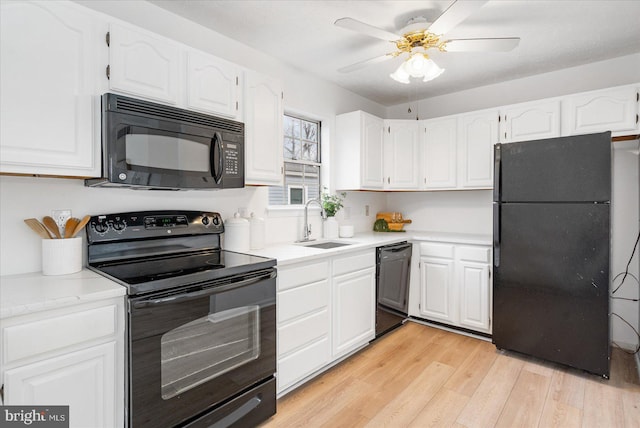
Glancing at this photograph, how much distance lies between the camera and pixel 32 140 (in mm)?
1392

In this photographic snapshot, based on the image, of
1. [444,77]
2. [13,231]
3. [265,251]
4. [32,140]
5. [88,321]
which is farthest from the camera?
[444,77]

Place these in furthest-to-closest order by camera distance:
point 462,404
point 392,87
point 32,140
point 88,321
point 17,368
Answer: point 392,87 → point 462,404 → point 32,140 → point 88,321 → point 17,368

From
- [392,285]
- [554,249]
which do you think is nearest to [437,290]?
[392,285]

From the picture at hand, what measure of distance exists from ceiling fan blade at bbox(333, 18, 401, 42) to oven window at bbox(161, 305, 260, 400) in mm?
1604

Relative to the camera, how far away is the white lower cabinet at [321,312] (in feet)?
6.87

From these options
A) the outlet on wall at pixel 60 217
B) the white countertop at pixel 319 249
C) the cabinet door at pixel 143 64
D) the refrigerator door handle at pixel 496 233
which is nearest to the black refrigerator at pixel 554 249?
the refrigerator door handle at pixel 496 233

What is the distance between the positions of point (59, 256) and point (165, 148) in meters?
0.70

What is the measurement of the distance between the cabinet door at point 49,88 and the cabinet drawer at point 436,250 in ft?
9.11

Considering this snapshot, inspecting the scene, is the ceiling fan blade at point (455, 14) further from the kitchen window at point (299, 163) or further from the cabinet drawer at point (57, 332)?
the cabinet drawer at point (57, 332)

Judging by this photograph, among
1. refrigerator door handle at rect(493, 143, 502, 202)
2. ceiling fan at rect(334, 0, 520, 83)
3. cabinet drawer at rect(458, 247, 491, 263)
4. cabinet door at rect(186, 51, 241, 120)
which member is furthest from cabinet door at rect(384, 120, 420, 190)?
cabinet door at rect(186, 51, 241, 120)

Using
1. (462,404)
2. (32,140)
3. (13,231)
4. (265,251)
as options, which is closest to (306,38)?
(265,251)

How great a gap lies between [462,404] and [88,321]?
2.10 meters

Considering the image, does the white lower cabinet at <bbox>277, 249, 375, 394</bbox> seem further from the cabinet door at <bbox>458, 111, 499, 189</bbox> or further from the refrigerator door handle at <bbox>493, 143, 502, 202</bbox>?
the cabinet door at <bbox>458, 111, 499, 189</bbox>

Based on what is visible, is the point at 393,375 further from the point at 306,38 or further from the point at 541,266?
the point at 306,38
